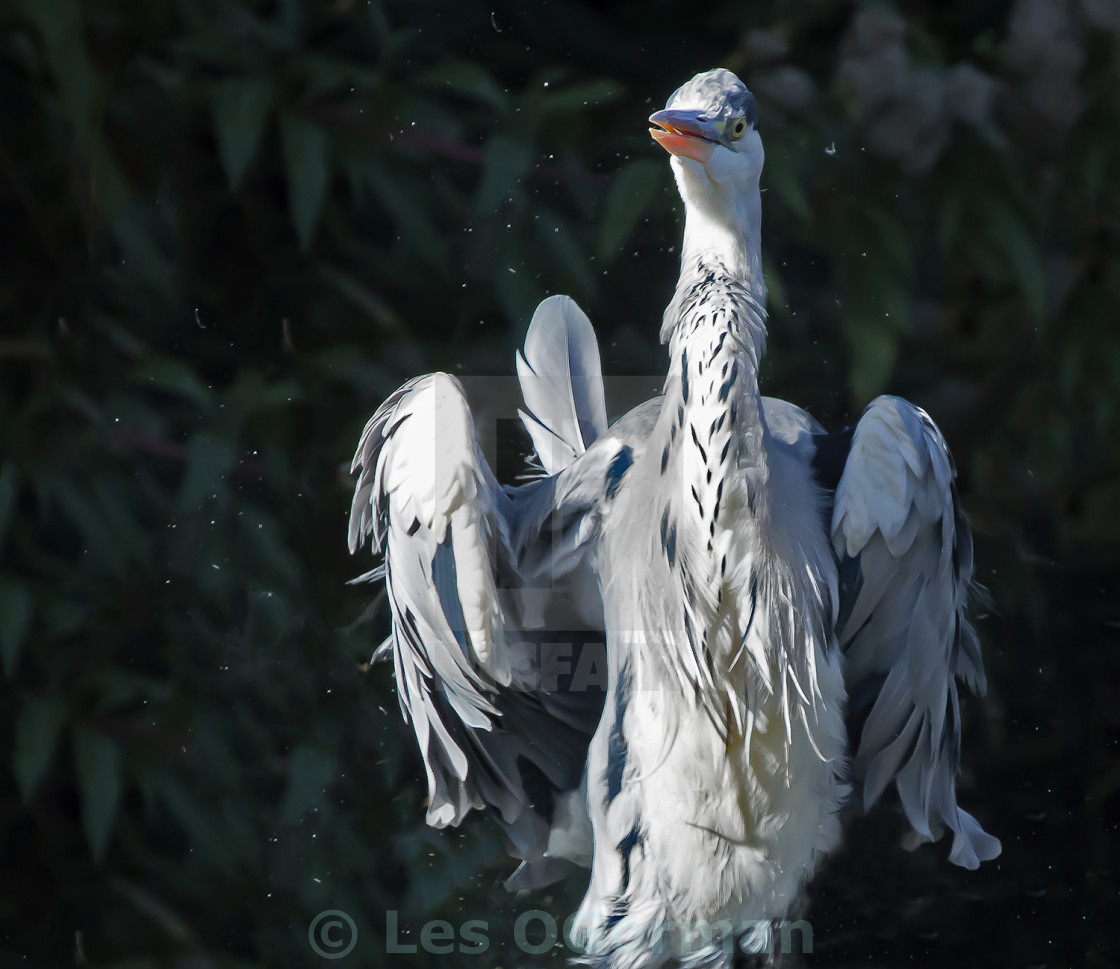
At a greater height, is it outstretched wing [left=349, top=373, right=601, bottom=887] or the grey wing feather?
the grey wing feather

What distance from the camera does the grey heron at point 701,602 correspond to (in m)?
0.89

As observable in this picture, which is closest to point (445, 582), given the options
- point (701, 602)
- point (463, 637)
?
point (463, 637)

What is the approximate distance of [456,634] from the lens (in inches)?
37.7

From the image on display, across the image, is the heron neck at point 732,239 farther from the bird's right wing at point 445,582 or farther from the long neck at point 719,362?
the bird's right wing at point 445,582

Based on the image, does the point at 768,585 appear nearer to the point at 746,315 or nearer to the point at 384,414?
the point at 746,315

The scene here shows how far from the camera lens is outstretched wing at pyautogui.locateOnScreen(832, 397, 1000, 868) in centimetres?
90

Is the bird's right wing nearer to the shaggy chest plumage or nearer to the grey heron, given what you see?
the grey heron

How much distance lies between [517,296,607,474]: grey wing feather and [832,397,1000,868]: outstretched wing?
31cm

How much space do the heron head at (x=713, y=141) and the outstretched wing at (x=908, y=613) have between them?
0.64ft

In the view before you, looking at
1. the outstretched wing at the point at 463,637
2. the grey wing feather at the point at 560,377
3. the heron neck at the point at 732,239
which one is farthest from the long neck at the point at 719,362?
the grey wing feather at the point at 560,377

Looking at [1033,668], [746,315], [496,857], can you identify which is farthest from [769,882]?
[1033,668]

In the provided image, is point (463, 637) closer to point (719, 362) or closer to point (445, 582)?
point (445, 582)

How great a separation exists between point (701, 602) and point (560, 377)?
1.12 feet

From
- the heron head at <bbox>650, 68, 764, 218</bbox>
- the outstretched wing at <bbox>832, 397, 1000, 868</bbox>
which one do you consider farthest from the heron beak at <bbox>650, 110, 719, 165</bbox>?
the outstretched wing at <bbox>832, 397, 1000, 868</bbox>
